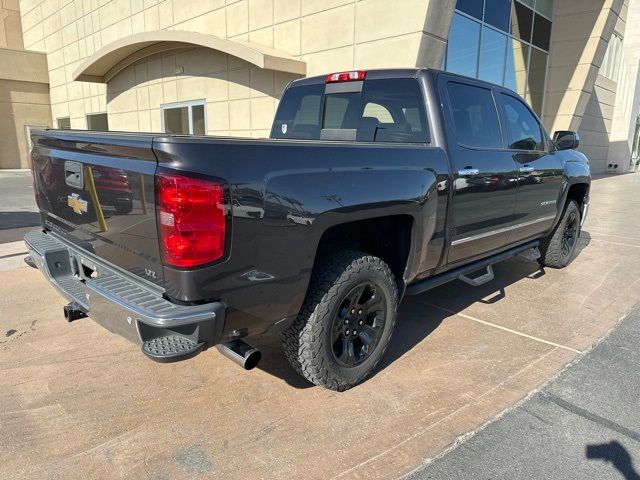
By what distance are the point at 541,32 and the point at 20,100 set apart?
23.1 metres

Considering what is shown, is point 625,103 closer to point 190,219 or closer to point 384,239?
point 384,239

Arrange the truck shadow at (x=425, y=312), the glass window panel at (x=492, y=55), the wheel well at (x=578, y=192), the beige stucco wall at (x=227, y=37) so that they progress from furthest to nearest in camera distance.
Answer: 1. the glass window panel at (x=492, y=55)
2. the beige stucco wall at (x=227, y=37)
3. the wheel well at (x=578, y=192)
4. the truck shadow at (x=425, y=312)

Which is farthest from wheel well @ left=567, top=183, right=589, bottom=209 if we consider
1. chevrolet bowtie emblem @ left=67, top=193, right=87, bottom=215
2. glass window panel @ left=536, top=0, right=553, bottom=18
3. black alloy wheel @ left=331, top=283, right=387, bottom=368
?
glass window panel @ left=536, top=0, right=553, bottom=18

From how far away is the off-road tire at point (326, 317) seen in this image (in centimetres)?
266

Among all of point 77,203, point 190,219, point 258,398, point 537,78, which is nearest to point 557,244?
point 258,398

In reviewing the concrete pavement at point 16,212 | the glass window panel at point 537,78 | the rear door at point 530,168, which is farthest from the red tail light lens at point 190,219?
the glass window panel at point 537,78

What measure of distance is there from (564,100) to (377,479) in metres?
18.0

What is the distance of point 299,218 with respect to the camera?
2.38m

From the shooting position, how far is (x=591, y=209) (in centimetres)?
1159

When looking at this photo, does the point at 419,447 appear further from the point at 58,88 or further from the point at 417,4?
the point at 58,88

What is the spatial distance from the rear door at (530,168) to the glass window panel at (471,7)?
795 cm

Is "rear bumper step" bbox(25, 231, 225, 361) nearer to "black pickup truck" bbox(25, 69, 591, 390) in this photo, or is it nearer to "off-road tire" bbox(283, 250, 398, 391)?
"black pickup truck" bbox(25, 69, 591, 390)

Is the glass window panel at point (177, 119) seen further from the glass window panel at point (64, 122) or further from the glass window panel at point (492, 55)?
the glass window panel at point (64, 122)

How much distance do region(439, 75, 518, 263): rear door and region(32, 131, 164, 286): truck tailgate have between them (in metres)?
2.18
